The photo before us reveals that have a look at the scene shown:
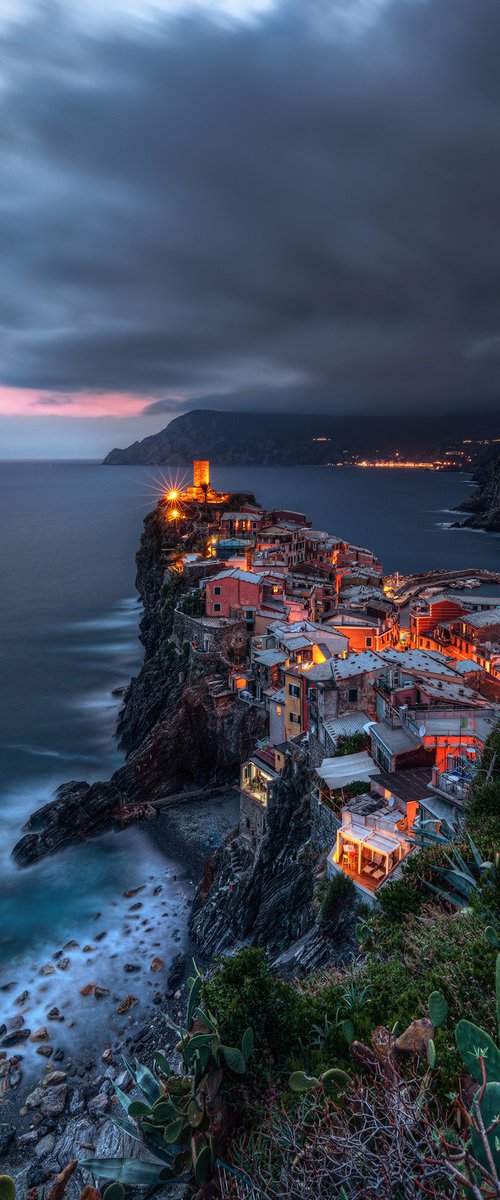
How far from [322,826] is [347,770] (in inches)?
77.8

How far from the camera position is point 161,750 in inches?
1314

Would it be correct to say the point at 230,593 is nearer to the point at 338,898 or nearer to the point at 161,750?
the point at 161,750

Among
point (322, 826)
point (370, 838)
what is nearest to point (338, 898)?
point (370, 838)

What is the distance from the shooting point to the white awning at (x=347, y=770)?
19312 millimetres

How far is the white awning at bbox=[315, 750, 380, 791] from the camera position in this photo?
19312mm

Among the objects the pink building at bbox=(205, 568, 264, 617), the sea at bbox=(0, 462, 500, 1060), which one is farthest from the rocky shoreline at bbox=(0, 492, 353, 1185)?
the pink building at bbox=(205, 568, 264, 617)

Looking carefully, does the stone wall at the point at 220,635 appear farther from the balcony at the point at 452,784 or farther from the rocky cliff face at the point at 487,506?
the rocky cliff face at the point at 487,506

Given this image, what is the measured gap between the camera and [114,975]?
21.5 metres

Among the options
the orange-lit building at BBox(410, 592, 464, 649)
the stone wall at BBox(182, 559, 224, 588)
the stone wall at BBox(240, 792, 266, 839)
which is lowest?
the stone wall at BBox(240, 792, 266, 839)

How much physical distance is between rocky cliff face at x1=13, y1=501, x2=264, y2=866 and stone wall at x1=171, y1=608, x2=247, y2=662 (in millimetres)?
899

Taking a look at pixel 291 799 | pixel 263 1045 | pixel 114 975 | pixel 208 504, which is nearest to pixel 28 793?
pixel 114 975

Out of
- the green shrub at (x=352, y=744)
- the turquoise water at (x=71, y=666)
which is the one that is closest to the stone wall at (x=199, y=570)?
the turquoise water at (x=71, y=666)

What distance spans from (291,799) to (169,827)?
33.3ft

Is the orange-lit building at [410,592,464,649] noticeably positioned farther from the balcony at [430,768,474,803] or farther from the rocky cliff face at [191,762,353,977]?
the balcony at [430,768,474,803]
